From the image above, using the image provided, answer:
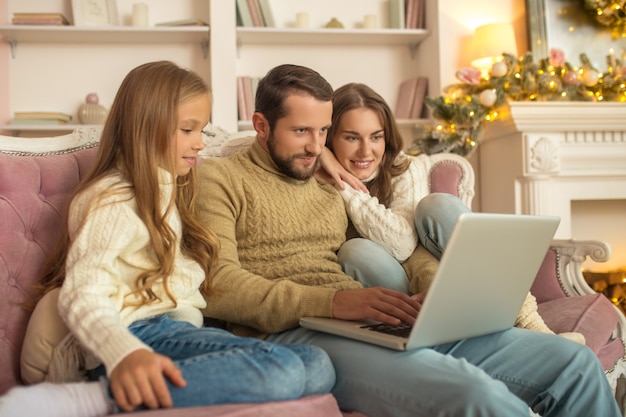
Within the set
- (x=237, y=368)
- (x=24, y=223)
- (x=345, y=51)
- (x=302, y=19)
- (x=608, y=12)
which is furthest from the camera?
(x=345, y=51)

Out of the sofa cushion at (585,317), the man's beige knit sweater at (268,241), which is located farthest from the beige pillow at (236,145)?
the sofa cushion at (585,317)

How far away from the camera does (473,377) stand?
1097mm

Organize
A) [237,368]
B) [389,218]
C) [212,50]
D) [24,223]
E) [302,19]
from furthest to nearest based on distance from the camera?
[302,19] < [212,50] < [389,218] < [24,223] < [237,368]

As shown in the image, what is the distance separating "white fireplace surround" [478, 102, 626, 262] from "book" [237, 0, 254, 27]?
Answer: 1.38 meters

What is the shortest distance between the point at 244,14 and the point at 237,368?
2.90 meters

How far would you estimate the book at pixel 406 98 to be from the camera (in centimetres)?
379

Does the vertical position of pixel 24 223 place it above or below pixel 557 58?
below

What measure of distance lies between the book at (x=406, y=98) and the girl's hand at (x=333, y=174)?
211 cm

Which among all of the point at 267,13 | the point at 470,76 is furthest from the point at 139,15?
the point at 470,76

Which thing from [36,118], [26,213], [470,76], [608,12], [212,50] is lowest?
[26,213]

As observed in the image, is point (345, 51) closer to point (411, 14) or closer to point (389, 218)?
point (411, 14)

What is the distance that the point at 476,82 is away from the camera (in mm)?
3268

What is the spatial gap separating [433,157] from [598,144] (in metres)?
1.62

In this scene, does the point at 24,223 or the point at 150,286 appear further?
the point at 24,223
